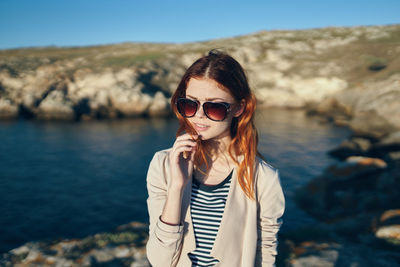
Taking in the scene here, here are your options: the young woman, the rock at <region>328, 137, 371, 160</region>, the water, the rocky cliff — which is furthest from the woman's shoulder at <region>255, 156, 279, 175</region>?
the rocky cliff

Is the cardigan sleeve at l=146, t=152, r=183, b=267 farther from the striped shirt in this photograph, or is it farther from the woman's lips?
the woman's lips

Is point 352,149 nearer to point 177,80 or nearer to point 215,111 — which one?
point 215,111

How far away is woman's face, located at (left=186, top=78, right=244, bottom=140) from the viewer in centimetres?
235

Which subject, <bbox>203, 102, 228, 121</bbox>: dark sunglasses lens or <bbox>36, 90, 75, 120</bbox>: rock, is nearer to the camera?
<bbox>203, 102, 228, 121</bbox>: dark sunglasses lens

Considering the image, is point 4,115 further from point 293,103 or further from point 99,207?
point 293,103

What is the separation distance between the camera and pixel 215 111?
2371 mm

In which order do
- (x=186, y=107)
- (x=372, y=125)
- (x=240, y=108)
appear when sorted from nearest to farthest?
(x=186, y=107) → (x=240, y=108) → (x=372, y=125)

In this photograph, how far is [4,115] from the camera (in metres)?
31.1

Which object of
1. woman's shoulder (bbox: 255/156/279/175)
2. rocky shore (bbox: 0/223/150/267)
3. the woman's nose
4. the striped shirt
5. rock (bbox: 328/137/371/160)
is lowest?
rock (bbox: 328/137/371/160)

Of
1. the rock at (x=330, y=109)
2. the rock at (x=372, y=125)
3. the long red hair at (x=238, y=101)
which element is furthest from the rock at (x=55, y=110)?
the long red hair at (x=238, y=101)

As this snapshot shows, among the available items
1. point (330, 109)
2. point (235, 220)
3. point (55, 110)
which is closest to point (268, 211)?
point (235, 220)

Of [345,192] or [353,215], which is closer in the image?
[353,215]

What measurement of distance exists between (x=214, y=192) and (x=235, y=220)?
310 mm

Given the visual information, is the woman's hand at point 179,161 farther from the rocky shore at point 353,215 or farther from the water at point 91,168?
the water at point 91,168
